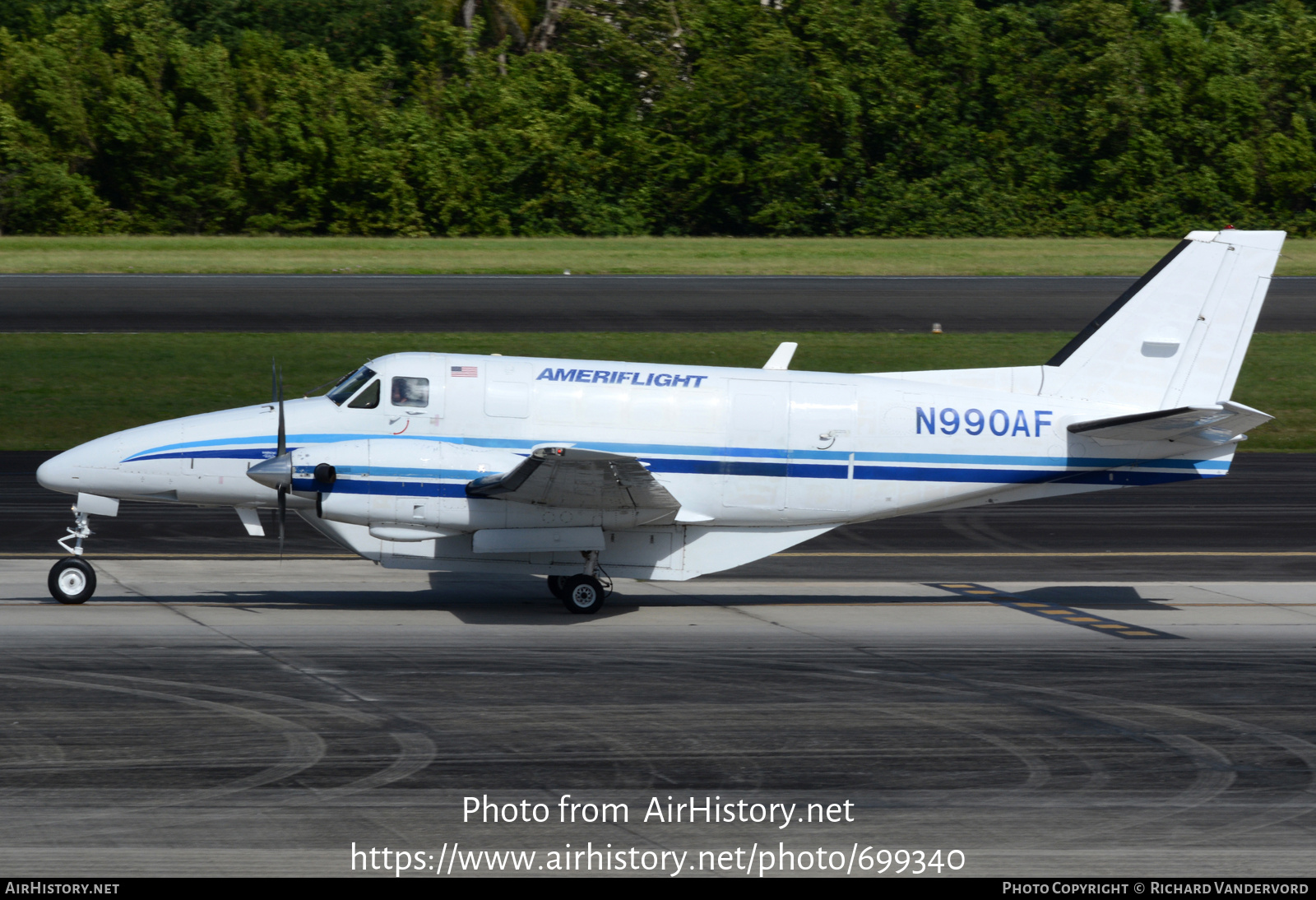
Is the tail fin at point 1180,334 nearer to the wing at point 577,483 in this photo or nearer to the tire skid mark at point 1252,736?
the tire skid mark at point 1252,736

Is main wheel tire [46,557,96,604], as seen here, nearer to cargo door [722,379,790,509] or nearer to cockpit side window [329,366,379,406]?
cockpit side window [329,366,379,406]

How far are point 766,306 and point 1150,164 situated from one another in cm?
3111

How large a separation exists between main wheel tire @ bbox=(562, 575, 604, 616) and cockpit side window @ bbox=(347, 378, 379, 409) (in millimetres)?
3111

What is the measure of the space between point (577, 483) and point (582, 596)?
1.52m

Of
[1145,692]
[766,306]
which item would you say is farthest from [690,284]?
[1145,692]

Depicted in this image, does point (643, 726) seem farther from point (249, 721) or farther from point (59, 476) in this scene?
point (59, 476)

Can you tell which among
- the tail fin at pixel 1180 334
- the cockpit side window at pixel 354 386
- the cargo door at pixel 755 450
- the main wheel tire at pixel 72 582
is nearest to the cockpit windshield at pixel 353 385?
the cockpit side window at pixel 354 386

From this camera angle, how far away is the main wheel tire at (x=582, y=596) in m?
15.8

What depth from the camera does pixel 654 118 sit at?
64.6 meters

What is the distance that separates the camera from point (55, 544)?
1912 centimetres

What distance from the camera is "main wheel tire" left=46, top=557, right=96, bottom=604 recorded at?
1539cm

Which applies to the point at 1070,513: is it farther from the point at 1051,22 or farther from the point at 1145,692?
the point at 1051,22

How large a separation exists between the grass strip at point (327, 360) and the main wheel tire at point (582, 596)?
1516 cm

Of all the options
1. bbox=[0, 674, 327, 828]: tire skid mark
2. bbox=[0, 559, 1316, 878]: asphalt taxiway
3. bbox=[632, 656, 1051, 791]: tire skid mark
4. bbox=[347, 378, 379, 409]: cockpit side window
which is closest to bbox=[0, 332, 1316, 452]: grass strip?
bbox=[0, 559, 1316, 878]: asphalt taxiway
